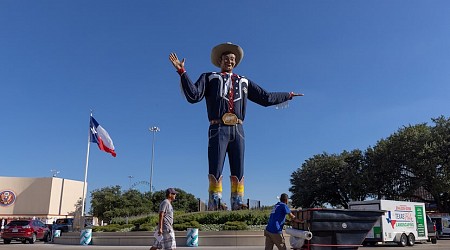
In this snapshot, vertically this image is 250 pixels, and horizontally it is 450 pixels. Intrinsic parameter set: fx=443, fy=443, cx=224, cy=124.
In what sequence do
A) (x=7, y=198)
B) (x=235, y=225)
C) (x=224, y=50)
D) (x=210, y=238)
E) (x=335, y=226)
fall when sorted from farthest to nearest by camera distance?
(x=7, y=198), (x=224, y=50), (x=235, y=225), (x=210, y=238), (x=335, y=226)

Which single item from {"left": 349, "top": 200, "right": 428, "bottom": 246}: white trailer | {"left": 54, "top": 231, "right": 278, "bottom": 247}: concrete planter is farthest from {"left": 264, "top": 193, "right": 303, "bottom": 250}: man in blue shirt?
{"left": 349, "top": 200, "right": 428, "bottom": 246}: white trailer

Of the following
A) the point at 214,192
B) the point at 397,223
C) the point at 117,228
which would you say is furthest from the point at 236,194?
the point at 397,223

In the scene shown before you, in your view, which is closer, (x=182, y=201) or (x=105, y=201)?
(x=105, y=201)

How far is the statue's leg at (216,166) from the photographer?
2005 centimetres

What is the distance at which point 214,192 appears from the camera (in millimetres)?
20141

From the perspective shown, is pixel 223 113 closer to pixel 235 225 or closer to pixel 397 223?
pixel 235 225

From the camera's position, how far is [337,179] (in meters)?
47.6

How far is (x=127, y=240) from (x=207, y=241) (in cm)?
356

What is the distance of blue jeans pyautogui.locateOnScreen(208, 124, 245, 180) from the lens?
65.9 ft

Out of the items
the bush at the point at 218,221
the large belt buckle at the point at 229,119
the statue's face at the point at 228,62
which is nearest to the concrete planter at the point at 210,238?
the bush at the point at 218,221

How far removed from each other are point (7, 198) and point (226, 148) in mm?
38325

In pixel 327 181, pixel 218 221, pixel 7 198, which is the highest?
pixel 327 181

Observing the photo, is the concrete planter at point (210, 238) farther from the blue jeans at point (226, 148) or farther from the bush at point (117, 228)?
the blue jeans at point (226, 148)

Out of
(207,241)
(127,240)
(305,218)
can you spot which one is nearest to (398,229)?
(207,241)
